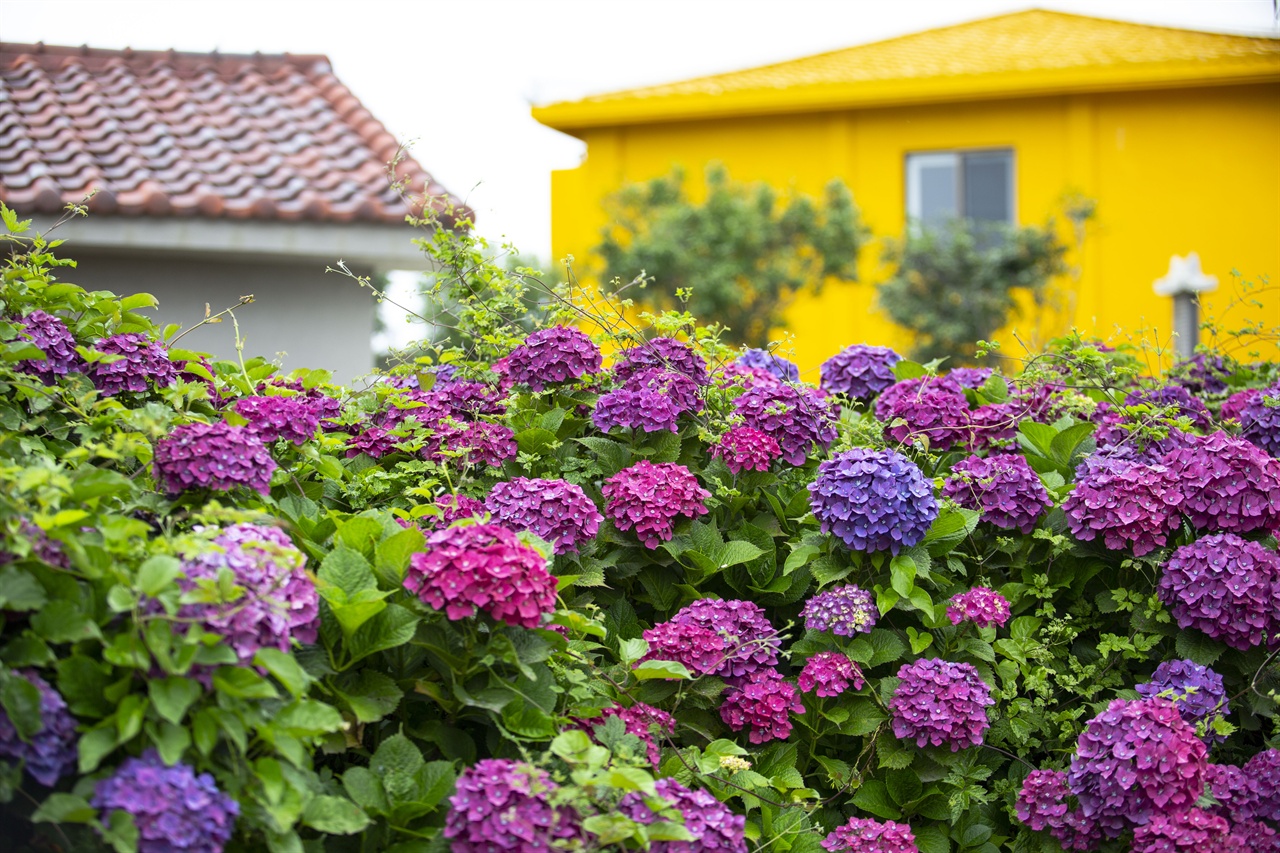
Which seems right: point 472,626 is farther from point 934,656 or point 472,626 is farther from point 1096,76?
point 1096,76

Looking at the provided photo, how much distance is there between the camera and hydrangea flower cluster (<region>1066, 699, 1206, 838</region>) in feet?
6.71

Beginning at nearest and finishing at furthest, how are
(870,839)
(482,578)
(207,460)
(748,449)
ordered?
1. (482,578)
2. (207,460)
3. (870,839)
4. (748,449)

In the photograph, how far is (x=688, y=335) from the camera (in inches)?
111

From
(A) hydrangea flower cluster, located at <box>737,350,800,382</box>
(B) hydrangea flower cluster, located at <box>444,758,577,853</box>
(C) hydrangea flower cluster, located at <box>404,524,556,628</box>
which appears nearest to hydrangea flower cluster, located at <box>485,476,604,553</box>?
(C) hydrangea flower cluster, located at <box>404,524,556,628</box>

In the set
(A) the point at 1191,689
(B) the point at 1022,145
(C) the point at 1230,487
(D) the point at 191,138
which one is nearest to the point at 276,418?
(A) the point at 1191,689

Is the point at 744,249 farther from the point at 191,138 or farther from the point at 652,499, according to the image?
the point at 652,499

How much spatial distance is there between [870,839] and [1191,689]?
720 millimetres

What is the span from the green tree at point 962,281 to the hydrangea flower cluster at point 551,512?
10727 mm

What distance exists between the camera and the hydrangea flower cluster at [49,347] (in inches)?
88.7

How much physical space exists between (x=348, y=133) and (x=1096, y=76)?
28.6 feet

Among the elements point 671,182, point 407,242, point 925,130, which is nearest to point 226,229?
point 407,242

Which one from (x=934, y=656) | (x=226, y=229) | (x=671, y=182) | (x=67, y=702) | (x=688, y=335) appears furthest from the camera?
(x=671, y=182)

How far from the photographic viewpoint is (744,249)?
42.2ft

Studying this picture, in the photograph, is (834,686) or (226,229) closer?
(834,686)
